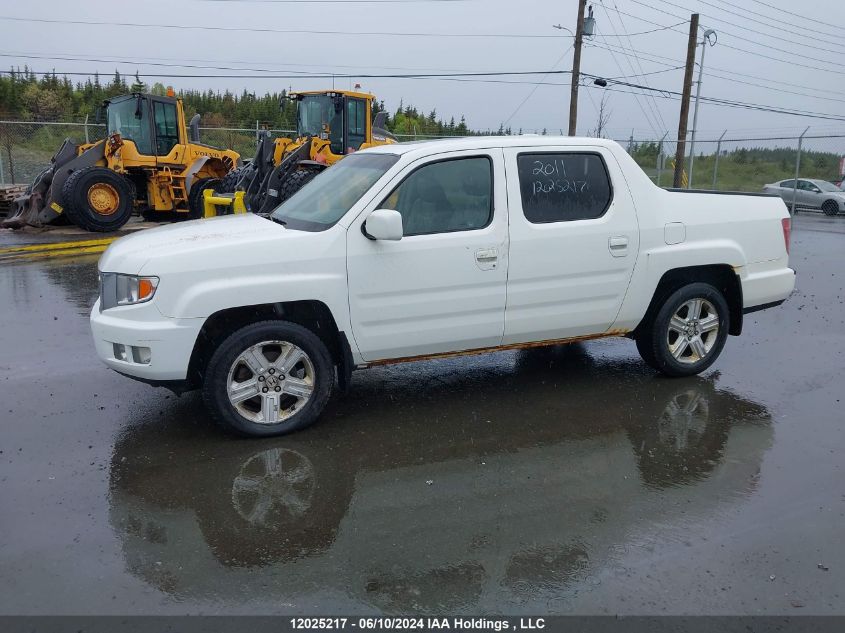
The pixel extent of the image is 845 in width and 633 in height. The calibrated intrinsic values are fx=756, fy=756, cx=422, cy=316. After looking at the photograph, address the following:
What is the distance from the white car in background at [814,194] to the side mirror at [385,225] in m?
24.6

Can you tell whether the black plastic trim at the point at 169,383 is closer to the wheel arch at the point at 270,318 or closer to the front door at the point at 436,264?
the wheel arch at the point at 270,318

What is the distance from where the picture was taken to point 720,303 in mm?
6156

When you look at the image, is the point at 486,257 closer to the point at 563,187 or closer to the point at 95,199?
the point at 563,187

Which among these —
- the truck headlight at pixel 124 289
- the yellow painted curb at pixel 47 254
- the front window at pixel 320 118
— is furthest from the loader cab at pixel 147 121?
the truck headlight at pixel 124 289

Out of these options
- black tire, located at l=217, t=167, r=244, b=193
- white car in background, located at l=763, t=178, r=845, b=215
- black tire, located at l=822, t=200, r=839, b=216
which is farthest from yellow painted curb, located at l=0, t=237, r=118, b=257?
black tire, located at l=822, t=200, r=839, b=216

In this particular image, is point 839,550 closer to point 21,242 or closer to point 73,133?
point 21,242

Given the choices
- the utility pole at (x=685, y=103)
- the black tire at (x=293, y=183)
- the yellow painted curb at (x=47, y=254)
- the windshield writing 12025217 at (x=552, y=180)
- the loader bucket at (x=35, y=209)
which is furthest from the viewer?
the utility pole at (x=685, y=103)

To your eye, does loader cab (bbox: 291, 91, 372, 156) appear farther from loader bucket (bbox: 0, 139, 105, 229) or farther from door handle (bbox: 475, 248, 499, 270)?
door handle (bbox: 475, 248, 499, 270)

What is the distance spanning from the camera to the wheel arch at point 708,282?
6.05m

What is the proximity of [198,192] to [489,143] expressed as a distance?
12.5 metres

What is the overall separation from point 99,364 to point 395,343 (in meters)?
2.91
